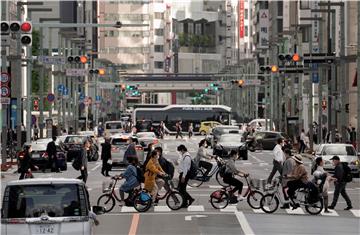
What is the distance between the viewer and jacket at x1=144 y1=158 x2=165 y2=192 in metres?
33.4

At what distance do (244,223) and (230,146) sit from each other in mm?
36233

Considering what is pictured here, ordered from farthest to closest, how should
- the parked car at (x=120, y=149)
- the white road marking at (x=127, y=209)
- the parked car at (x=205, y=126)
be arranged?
the parked car at (x=205, y=126), the parked car at (x=120, y=149), the white road marking at (x=127, y=209)

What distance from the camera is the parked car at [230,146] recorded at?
65375 mm

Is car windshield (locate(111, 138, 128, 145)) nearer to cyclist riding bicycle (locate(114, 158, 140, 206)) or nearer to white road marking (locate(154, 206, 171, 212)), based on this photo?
white road marking (locate(154, 206, 171, 212))

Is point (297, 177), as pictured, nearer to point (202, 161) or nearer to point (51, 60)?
point (202, 161)

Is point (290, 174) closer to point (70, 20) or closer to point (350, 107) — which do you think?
point (350, 107)

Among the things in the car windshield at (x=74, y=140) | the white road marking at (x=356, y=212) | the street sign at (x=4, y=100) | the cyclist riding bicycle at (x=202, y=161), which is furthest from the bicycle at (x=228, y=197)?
the car windshield at (x=74, y=140)

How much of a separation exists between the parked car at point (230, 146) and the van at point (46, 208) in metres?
44.9

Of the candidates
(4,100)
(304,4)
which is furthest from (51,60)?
(304,4)

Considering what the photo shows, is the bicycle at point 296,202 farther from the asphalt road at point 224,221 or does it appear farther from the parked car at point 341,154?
the parked car at point 341,154

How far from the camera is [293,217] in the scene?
32.4m

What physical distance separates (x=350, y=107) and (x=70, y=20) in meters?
82.8

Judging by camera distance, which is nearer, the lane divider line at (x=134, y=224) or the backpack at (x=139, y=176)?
the lane divider line at (x=134, y=224)

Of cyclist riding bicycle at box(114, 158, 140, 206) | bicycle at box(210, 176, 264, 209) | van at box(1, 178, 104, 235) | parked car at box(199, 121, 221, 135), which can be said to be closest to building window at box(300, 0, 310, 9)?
parked car at box(199, 121, 221, 135)
